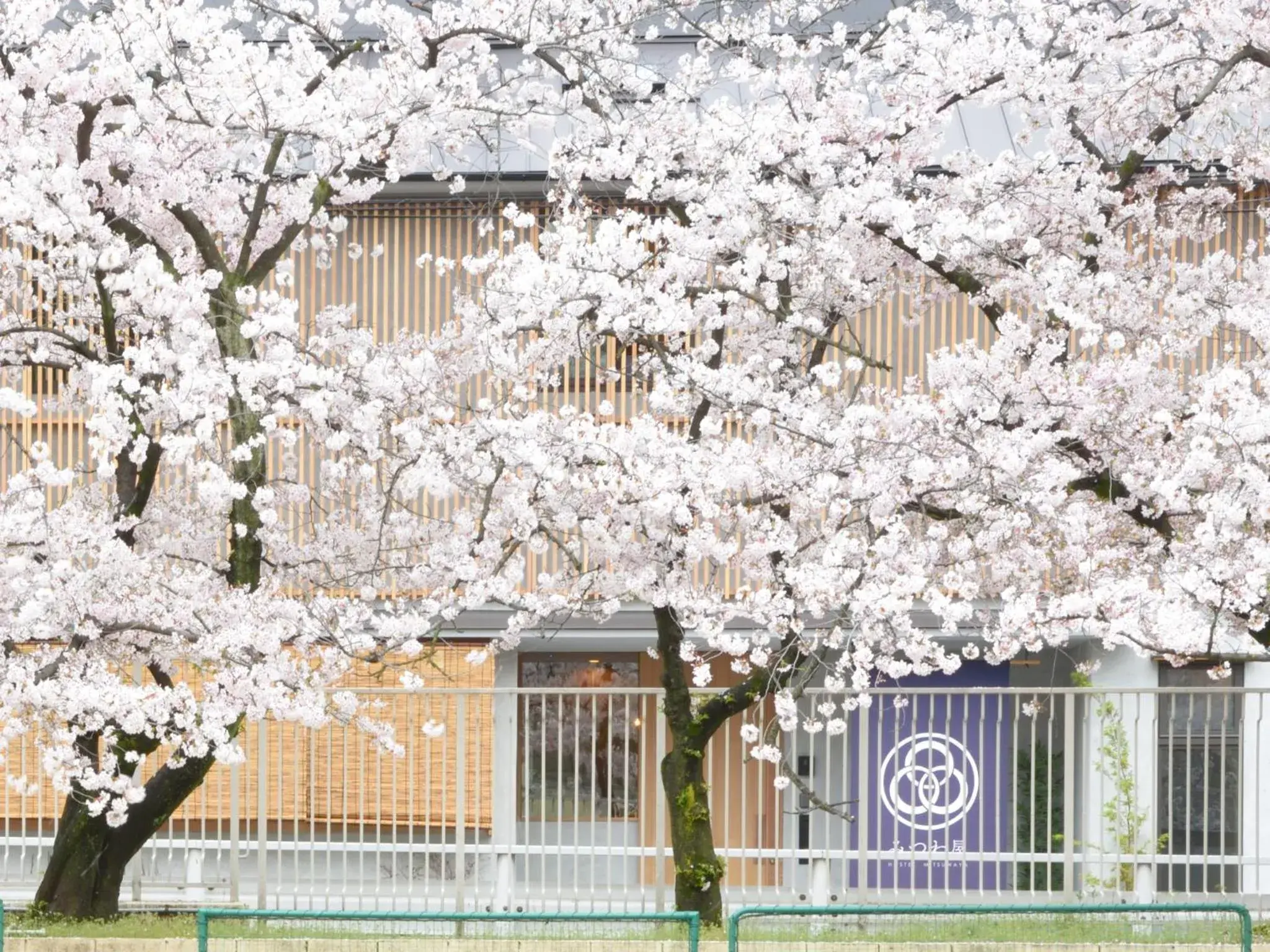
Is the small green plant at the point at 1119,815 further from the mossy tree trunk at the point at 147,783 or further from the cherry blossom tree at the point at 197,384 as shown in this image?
the mossy tree trunk at the point at 147,783

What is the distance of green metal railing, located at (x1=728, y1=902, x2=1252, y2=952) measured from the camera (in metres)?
7.43

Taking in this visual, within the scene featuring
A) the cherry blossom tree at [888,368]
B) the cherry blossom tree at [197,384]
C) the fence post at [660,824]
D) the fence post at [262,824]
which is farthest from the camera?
the fence post at [262,824]

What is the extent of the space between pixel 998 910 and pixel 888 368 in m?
3.63

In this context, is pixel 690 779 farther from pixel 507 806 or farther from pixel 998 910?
pixel 998 910

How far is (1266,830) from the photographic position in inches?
484

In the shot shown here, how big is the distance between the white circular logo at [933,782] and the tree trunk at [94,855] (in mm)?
4336

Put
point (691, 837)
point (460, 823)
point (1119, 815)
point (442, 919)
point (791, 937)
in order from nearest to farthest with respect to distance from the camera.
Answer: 1. point (442, 919)
2. point (791, 937)
3. point (691, 837)
4. point (460, 823)
5. point (1119, 815)

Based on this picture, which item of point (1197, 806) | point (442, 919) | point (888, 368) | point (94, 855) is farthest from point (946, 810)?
point (94, 855)

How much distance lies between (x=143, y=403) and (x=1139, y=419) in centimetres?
564

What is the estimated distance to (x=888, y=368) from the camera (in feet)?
33.4

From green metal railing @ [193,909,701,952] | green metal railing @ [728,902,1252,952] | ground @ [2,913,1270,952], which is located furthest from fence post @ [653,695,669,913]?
green metal railing @ [728,902,1252,952]

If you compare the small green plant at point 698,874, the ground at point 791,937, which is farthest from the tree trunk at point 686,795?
the ground at point 791,937

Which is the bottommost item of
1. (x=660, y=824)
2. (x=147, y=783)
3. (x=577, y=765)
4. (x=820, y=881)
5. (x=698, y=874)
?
(x=820, y=881)

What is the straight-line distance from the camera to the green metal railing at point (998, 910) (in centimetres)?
743
